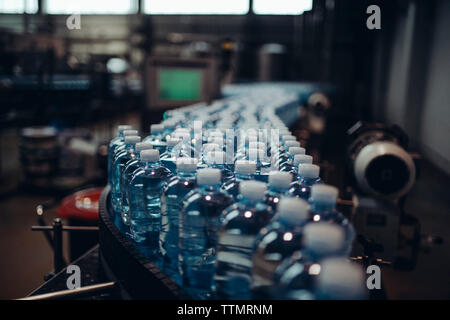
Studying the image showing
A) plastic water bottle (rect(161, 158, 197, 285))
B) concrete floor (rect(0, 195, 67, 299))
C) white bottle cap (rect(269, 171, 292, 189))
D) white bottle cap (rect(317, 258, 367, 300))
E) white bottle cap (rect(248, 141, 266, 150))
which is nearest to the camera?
white bottle cap (rect(317, 258, 367, 300))

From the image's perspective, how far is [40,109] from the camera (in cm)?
573

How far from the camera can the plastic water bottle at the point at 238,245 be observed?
0.91 m

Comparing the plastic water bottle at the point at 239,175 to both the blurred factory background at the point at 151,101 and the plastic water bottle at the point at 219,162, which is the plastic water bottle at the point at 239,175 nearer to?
the plastic water bottle at the point at 219,162

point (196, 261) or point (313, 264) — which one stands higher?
point (313, 264)

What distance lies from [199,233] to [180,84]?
12.3 feet

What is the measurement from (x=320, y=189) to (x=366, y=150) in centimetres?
164

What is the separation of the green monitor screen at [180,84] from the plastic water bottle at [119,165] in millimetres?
3019

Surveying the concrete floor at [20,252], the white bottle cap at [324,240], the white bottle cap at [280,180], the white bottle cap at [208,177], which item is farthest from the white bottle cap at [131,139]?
the concrete floor at [20,252]

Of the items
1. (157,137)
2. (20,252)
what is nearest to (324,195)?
(157,137)

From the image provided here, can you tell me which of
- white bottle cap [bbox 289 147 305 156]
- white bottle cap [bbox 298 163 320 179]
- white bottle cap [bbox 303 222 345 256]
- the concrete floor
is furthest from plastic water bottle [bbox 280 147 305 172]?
the concrete floor

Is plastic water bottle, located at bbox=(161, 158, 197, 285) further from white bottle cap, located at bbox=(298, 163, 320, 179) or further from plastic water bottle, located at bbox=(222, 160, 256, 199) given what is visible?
white bottle cap, located at bbox=(298, 163, 320, 179)

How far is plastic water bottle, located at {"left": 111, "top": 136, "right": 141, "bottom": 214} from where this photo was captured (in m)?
1.47

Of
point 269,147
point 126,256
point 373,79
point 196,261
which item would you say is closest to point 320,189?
point 196,261

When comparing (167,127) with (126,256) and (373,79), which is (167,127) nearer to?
(126,256)
